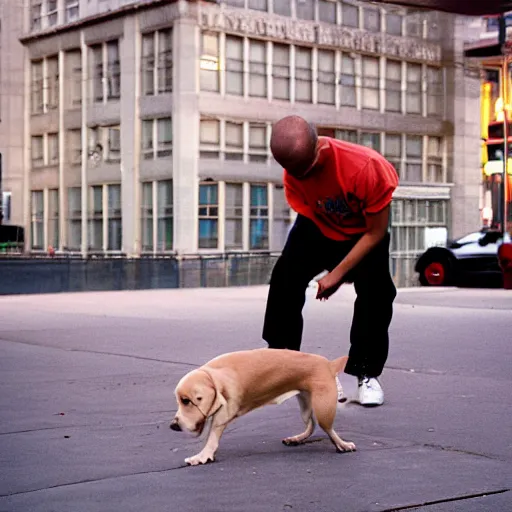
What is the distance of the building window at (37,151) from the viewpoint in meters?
43.9

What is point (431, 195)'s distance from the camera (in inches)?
1721

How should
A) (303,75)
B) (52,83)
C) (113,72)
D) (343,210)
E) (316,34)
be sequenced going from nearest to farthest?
(343,210)
(113,72)
(303,75)
(316,34)
(52,83)

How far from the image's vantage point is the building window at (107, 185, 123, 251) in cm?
4006

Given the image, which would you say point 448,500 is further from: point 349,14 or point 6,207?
point 6,207

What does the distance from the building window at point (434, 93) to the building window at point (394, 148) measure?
1827 millimetres

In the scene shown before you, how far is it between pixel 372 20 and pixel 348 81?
2547 millimetres

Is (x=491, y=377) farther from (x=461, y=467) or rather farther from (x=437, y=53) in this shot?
(x=437, y=53)

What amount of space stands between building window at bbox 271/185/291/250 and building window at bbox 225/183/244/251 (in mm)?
1187

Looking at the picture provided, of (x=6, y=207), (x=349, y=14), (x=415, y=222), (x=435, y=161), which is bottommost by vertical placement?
(x=415, y=222)

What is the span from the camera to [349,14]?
140ft

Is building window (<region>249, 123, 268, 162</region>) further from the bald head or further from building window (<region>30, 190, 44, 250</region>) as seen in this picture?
the bald head

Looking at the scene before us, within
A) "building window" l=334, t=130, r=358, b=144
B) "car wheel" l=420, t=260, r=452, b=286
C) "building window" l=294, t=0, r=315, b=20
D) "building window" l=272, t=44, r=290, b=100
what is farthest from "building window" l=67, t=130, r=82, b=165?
"car wheel" l=420, t=260, r=452, b=286

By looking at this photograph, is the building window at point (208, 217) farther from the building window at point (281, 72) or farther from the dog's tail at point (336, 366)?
the dog's tail at point (336, 366)

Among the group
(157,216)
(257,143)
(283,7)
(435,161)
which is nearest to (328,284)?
(157,216)
